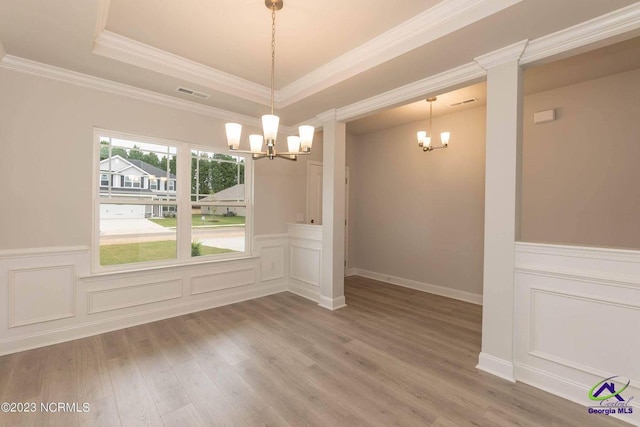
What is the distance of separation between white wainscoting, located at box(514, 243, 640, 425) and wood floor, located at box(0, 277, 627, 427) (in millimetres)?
213

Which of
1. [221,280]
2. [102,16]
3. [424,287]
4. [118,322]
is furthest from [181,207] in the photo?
[424,287]

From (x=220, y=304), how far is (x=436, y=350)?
301cm

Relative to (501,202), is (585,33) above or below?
above

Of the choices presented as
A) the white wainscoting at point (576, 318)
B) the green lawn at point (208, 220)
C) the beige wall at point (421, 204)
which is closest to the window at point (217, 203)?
the green lawn at point (208, 220)

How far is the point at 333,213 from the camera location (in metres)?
4.18

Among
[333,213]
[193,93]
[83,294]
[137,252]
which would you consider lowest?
[83,294]

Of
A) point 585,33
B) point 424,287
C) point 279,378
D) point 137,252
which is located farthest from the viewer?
point 424,287

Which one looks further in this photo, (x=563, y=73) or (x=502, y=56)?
(x=563, y=73)

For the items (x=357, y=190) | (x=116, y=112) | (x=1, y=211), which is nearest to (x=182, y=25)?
(x=116, y=112)

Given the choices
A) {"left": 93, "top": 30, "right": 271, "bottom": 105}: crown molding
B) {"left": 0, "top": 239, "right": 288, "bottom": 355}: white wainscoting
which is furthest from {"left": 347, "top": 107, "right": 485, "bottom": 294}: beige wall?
{"left": 0, "top": 239, "right": 288, "bottom": 355}: white wainscoting

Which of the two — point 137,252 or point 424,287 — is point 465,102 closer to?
point 424,287

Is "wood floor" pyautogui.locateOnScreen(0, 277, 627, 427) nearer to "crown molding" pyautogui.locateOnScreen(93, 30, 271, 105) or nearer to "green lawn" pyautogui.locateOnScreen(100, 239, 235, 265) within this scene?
"green lawn" pyautogui.locateOnScreen(100, 239, 235, 265)

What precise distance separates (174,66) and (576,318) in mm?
4488

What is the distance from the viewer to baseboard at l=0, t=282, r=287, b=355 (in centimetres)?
282
